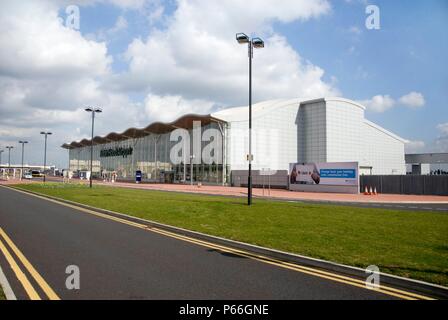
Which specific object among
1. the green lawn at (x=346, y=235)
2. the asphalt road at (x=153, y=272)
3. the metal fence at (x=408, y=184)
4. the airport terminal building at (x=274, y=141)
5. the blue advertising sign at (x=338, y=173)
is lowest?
the asphalt road at (x=153, y=272)

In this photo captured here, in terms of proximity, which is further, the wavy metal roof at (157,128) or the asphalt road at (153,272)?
the wavy metal roof at (157,128)

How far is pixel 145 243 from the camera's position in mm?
9281

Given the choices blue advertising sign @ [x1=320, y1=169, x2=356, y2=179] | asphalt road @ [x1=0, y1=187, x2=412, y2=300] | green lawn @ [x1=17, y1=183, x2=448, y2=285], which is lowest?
asphalt road @ [x1=0, y1=187, x2=412, y2=300]

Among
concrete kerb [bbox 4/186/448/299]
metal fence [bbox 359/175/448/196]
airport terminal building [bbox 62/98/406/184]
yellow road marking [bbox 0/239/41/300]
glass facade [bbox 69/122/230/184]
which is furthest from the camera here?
glass facade [bbox 69/122/230/184]

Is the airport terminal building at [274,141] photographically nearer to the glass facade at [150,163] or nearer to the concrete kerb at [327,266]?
the glass facade at [150,163]

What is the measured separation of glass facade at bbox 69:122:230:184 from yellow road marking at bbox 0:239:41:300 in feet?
160

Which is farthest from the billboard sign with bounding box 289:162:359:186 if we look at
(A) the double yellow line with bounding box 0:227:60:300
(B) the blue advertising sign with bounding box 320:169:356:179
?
(A) the double yellow line with bounding box 0:227:60:300

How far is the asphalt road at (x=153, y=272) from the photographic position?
5.43 m

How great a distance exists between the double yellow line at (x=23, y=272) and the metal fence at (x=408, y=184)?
3369 centimetres

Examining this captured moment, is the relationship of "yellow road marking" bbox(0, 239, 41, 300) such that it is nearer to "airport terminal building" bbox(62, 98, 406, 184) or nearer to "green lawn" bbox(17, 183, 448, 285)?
"green lawn" bbox(17, 183, 448, 285)

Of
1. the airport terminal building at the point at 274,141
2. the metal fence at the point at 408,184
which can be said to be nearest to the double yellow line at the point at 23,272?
the metal fence at the point at 408,184

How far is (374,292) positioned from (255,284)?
5.82ft

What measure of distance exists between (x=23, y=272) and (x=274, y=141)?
54364mm

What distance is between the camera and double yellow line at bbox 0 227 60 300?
534 centimetres
